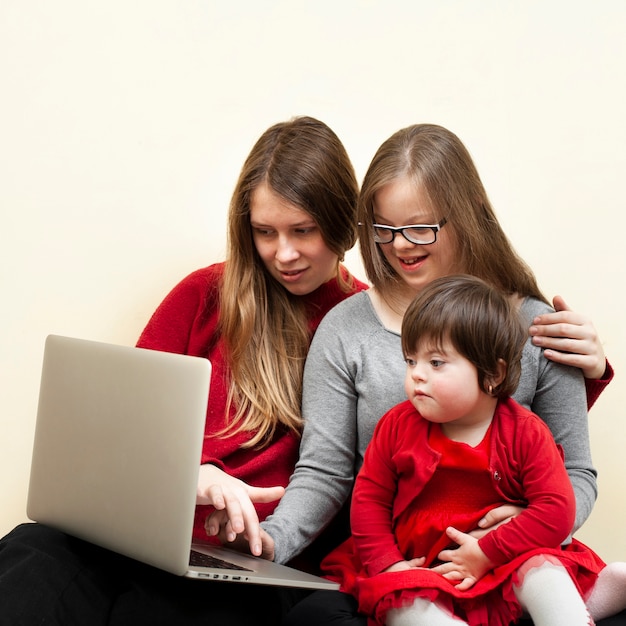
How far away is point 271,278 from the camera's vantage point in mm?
1761

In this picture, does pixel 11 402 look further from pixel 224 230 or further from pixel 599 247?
pixel 599 247

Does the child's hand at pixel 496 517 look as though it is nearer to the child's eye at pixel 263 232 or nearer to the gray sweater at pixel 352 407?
the gray sweater at pixel 352 407

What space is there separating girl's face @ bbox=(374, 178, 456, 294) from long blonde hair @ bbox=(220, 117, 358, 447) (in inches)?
5.3

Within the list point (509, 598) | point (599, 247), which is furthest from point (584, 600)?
point (599, 247)

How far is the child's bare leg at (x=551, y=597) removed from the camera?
Answer: 3.86 ft

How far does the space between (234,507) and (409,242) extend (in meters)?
0.52

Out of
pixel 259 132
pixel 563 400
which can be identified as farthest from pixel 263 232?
pixel 563 400

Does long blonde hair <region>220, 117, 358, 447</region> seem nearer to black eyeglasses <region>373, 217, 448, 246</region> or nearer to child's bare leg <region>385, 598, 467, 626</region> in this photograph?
black eyeglasses <region>373, 217, 448, 246</region>

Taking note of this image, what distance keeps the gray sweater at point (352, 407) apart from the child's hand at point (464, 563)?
26 cm

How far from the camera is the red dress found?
1.23m

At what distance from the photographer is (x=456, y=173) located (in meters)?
1.52

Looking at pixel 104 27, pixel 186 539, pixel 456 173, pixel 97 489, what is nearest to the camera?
pixel 186 539

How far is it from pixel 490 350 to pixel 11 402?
122 centimetres

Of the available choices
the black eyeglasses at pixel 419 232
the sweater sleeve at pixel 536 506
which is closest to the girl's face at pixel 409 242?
the black eyeglasses at pixel 419 232
